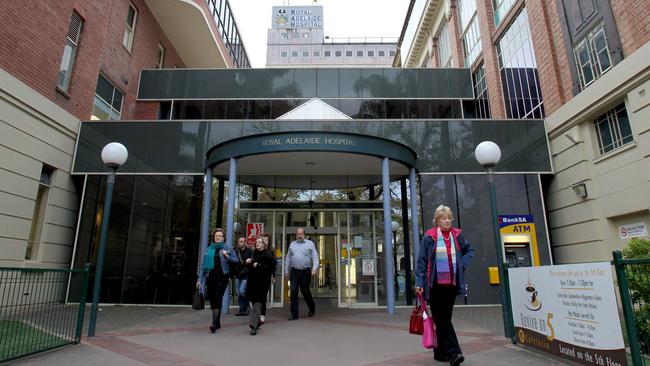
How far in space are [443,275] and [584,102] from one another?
28.3 feet

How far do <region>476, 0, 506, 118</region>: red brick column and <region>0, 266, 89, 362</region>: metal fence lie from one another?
45.0ft

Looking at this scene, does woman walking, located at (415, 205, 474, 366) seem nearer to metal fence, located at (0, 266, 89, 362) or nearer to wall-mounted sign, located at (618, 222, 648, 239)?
metal fence, located at (0, 266, 89, 362)

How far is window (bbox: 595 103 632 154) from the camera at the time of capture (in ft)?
31.6

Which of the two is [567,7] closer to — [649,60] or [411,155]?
[649,60]

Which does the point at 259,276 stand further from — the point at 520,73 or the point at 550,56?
the point at 520,73

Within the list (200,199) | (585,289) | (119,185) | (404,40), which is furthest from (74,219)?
(404,40)

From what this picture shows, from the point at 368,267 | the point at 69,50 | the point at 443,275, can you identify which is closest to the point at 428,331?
the point at 443,275

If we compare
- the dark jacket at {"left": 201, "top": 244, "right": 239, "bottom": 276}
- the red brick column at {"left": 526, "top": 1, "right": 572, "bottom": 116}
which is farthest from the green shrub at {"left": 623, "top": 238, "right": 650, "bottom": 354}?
the red brick column at {"left": 526, "top": 1, "right": 572, "bottom": 116}

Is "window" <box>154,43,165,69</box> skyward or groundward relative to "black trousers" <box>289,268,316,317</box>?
skyward

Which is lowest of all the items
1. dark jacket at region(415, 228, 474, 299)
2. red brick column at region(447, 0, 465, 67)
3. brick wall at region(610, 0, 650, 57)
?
dark jacket at region(415, 228, 474, 299)

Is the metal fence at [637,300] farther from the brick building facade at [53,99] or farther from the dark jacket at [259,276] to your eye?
the brick building facade at [53,99]

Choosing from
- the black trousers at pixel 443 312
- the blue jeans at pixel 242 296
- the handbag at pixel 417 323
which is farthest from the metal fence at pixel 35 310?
the black trousers at pixel 443 312

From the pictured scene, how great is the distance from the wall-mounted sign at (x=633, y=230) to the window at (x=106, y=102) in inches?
618

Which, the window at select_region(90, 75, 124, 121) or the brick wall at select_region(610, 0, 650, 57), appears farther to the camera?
the window at select_region(90, 75, 124, 121)
